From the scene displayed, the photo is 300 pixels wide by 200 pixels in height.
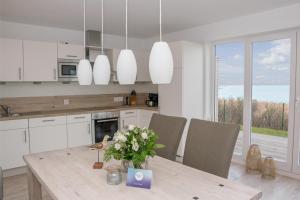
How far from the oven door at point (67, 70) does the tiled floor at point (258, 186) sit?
170 cm

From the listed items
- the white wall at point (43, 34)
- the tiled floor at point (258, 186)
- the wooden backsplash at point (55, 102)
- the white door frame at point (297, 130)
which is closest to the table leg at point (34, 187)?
the tiled floor at point (258, 186)

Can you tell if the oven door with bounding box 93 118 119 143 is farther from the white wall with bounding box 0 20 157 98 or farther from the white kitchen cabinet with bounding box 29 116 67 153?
the white wall with bounding box 0 20 157 98

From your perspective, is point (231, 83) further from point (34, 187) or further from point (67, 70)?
point (34, 187)

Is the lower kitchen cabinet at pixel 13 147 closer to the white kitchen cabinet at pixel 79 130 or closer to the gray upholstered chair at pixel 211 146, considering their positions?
the white kitchen cabinet at pixel 79 130

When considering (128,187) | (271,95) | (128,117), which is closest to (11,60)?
(128,117)

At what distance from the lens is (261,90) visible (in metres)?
3.65

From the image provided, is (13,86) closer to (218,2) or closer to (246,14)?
(218,2)

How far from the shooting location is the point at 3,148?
3303 millimetres

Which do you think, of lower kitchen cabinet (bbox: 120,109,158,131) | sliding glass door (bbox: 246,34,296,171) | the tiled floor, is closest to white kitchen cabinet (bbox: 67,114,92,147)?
lower kitchen cabinet (bbox: 120,109,158,131)

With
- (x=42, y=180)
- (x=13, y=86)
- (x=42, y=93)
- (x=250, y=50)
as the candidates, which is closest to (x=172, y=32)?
(x=250, y=50)

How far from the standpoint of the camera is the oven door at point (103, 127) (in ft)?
13.6

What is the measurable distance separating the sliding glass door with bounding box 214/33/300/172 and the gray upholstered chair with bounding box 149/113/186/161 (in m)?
2.01

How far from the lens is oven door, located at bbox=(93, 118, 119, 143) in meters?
4.14

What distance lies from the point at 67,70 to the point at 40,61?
45 cm
